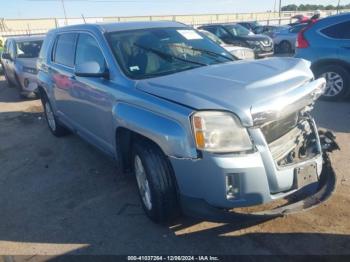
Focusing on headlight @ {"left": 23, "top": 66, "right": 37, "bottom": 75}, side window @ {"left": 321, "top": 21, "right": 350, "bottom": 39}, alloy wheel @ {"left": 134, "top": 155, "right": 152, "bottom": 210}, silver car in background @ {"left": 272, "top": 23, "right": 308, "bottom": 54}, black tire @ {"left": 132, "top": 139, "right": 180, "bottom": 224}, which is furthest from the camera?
silver car in background @ {"left": 272, "top": 23, "right": 308, "bottom": 54}

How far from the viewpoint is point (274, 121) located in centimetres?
277

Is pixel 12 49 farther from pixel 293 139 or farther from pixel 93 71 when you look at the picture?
pixel 293 139

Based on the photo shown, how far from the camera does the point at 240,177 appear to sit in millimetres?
2619

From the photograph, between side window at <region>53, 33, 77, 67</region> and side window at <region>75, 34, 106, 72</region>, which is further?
side window at <region>53, 33, 77, 67</region>

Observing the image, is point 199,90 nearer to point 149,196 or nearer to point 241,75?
point 241,75

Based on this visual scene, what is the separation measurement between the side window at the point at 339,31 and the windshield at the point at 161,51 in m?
3.94

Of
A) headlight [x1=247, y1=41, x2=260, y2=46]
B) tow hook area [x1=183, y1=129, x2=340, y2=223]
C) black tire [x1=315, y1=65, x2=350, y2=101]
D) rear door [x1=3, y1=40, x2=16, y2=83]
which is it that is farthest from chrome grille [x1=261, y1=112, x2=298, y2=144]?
headlight [x1=247, y1=41, x2=260, y2=46]

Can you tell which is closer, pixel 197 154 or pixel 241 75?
pixel 197 154

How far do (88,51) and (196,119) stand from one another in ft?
7.32

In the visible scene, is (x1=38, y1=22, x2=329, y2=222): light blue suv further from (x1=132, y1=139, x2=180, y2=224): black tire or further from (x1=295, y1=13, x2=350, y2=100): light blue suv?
(x1=295, y1=13, x2=350, y2=100): light blue suv

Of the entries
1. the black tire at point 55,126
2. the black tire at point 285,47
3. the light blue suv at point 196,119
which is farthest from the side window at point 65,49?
the black tire at point 285,47

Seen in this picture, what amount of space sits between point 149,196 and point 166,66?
1348mm

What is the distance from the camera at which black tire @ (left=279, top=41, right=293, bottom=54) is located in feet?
56.4

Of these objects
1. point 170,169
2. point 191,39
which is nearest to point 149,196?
point 170,169
